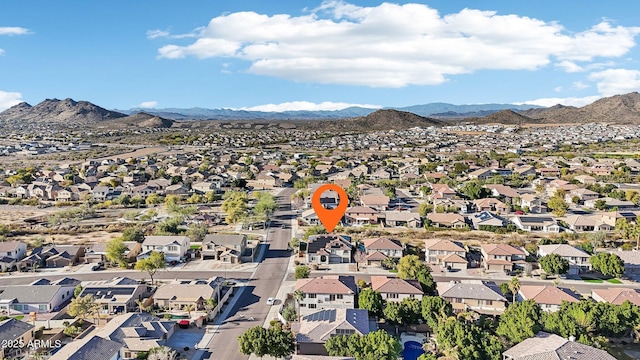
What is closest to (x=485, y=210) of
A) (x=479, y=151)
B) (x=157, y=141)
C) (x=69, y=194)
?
(x=69, y=194)

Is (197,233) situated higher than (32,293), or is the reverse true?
(197,233)

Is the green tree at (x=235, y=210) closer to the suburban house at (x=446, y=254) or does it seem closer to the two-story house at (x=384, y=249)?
the two-story house at (x=384, y=249)

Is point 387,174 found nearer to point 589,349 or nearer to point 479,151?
point 479,151

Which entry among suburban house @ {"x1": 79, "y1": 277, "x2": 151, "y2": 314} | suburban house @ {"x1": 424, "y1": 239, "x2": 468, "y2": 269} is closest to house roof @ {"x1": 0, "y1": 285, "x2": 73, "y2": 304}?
suburban house @ {"x1": 79, "y1": 277, "x2": 151, "y2": 314}

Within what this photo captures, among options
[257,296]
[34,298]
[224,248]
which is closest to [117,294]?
[34,298]

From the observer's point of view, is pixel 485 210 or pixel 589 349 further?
pixel 485 210

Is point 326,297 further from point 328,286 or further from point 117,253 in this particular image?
point 117,253

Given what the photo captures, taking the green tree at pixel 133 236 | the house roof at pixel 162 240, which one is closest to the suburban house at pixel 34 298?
the house roof at pixel 162 240
